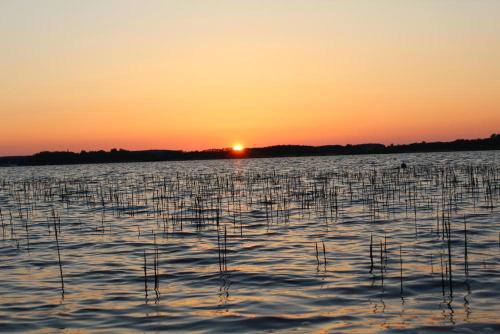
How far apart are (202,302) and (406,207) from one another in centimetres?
1602

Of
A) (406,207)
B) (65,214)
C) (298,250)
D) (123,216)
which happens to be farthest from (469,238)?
(65,214)

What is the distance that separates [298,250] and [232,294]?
4775 millimetres

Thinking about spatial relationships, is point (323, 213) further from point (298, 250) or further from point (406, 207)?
point (298, 250)

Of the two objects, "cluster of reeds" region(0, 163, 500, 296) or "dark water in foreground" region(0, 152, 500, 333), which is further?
"cluster of reeds" region(0, 163, 500, 296)

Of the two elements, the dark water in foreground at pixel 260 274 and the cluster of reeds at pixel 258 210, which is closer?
the dark water in foreground at pixel 260 274

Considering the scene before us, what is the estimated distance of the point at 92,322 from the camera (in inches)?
371

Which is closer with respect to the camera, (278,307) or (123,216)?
(278,307)

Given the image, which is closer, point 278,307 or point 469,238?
point 278,307

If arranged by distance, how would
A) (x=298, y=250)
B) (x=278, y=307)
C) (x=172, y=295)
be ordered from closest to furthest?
1. (x=278, y=307)
2. (x=172, y=295)
3. (x=298, y=250)

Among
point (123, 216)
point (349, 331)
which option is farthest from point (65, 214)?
point (349, 331)

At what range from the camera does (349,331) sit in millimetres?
8672

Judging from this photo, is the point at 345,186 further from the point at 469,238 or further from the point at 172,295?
the point at 172,295

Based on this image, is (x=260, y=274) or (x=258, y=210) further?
(x=258, y=210)

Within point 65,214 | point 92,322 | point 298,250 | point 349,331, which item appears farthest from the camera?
point 65,214
